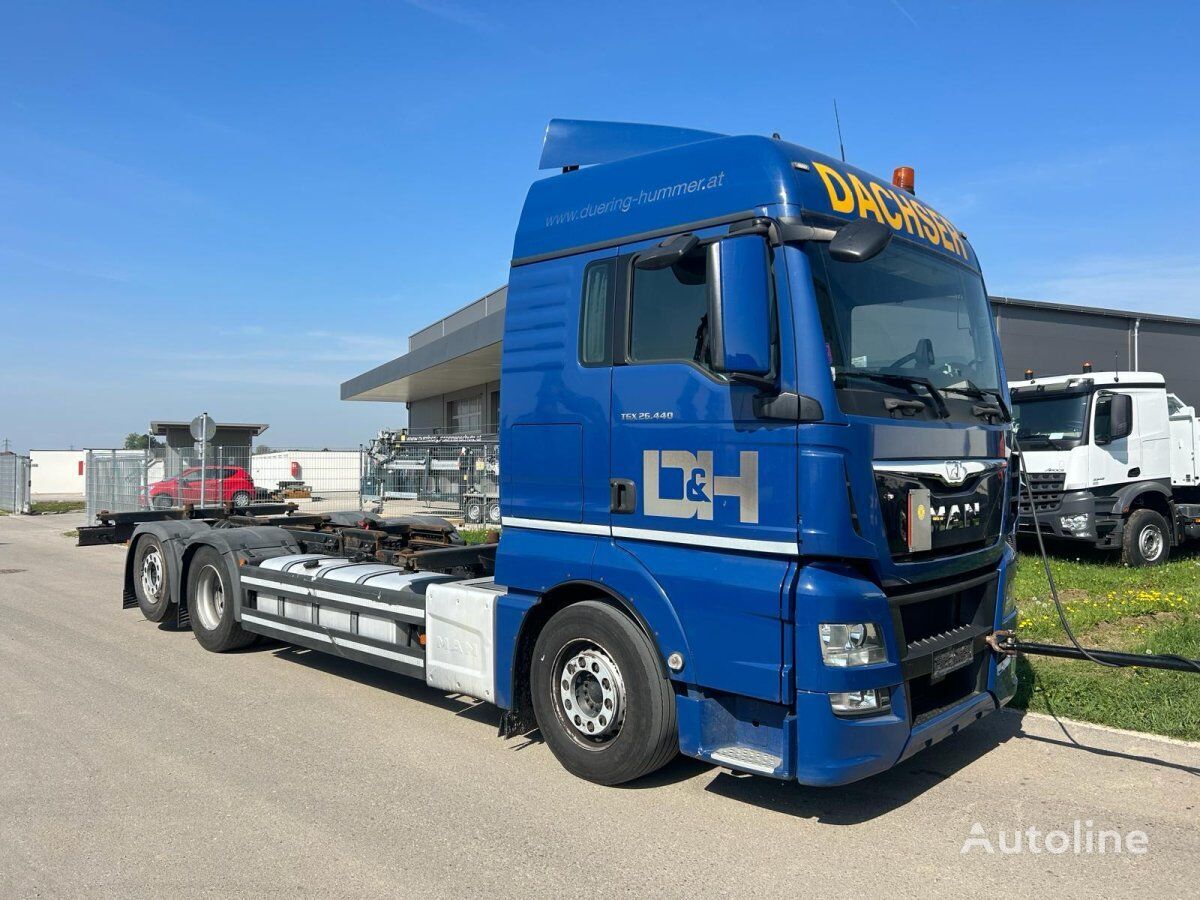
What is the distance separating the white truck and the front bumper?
7.23m

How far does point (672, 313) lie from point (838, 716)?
203cm

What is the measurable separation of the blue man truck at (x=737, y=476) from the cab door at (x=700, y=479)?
0.01 metres

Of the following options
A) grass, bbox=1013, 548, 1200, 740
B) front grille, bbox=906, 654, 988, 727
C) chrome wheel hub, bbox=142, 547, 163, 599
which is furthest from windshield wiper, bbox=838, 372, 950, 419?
chrome wheel hub, bbox=142, 547, 163, 599

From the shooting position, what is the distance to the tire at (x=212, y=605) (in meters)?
7.78

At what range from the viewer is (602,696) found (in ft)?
15.3

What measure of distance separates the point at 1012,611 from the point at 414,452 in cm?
1590

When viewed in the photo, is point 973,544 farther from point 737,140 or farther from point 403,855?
point 403,855

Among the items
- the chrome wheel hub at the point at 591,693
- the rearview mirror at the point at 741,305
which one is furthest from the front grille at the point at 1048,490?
the rearview mirror at the point at 741,305

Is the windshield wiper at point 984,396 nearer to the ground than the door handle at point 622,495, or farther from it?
farther from it

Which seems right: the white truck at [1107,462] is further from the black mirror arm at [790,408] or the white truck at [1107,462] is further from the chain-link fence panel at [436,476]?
the chain-link fence panel at [436,476]

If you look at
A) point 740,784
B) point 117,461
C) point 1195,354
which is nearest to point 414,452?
point 117,461

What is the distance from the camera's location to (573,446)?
15.9 feet

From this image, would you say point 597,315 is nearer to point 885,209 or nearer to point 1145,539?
point 885,209
